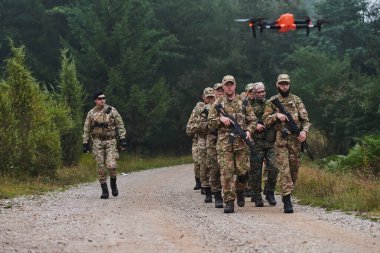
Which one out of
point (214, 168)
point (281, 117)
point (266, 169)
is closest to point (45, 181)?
point (214, 168)

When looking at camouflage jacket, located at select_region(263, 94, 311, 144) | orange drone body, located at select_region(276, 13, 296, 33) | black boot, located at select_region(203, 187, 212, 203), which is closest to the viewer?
camouflage jacket, located at select_region(263, 94, 311, 144)

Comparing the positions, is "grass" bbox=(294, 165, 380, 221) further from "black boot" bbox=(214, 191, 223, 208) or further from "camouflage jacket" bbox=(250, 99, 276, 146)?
"black boot" bbox=(214, 191, 223, 208)

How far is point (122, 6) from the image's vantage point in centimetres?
3844

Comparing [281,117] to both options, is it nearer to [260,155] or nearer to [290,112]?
[290,112]

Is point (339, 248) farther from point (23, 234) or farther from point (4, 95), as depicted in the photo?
point (4, 95)

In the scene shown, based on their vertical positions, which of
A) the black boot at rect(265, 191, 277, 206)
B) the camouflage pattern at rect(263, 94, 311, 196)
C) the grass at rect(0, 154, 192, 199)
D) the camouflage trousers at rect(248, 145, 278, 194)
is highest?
the camouflage pattern at rect(263, 94, 311, 196)

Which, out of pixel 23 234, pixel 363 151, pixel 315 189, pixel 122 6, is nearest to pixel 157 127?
pixel 122 6

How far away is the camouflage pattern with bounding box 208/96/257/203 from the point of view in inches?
425

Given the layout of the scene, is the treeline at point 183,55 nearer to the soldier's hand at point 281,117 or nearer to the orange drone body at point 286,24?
the orange drone body at point 286,24

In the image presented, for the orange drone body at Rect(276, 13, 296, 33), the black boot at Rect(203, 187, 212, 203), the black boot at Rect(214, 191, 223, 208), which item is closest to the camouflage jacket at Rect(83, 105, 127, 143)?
the black boot at Rect(203, 187, 212, 203)

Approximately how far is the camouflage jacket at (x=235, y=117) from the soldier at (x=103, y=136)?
11.7ft

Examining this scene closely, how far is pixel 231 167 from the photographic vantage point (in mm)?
10844

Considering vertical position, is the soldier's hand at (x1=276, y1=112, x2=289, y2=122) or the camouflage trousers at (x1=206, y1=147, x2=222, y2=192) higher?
the soldier's hand at (x1=276, y1=112, x2=289, y2=122)

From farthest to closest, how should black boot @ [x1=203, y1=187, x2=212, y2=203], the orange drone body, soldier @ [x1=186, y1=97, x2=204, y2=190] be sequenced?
the orange drone body < soldier @ [x1=186, y1=97, x2=204, y2=190] < black boot @ [x1=203, y1=187, x2=212, y2=203]
